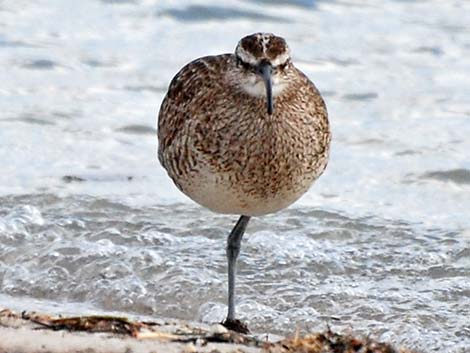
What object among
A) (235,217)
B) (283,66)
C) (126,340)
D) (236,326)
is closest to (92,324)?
(126,340)

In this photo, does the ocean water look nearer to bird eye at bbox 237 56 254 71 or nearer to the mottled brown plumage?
the mottled brown plumage

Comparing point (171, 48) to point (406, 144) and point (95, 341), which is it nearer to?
point (406, 144)

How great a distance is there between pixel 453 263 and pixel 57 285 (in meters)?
2.26

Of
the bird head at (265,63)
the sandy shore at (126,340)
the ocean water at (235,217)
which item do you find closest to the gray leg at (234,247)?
the ocean water at (235,217)

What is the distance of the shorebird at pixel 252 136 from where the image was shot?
6938 millimetres

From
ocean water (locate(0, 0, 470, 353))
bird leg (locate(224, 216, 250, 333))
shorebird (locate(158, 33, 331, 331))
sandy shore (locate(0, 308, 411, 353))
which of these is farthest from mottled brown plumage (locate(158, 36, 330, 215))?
sandy shore (locate(0, 308, 411, 353))

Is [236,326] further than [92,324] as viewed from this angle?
Yes

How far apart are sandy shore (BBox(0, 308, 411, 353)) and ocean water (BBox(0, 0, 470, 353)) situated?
135cm

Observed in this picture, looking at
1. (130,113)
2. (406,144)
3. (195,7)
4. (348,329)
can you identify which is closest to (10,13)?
(195,7)

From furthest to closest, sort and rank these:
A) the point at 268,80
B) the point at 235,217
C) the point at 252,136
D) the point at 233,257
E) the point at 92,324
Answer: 1. the point at 235,217
2. the point at 233,257
3. the point at 252,136
4. the point at 268,80
5. the point at 92,324

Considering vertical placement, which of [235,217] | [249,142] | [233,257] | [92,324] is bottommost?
[235,217]

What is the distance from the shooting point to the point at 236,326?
744 centimetres

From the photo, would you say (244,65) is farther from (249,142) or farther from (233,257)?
(233,257)

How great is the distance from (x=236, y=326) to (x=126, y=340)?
1564mm
